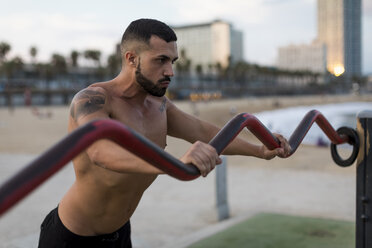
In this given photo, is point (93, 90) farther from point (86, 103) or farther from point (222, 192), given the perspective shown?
point (222, 192)

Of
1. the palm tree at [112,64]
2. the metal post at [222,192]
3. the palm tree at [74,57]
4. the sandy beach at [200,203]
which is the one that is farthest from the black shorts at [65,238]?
the palm tree at [74,57]

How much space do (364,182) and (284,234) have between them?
263 cm

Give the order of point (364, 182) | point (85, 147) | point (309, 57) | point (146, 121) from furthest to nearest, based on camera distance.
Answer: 1. point (309, 57)
2. point (364, 182)
3. point (146, 121)
4. point (85, 147)

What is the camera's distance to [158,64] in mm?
1529

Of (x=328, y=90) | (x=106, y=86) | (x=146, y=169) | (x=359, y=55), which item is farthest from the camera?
(x=359, y=55)

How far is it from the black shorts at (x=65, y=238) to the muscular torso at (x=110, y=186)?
0.03m

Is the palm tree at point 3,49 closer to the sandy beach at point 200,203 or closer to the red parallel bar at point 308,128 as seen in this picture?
the sandy beach at point 200,203

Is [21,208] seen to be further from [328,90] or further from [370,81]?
[370,81]

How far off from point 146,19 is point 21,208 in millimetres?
5264

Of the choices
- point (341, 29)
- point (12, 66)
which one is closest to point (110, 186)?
point (12, 66)

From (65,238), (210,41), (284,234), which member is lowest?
(284,234)

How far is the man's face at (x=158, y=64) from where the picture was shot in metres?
1.52

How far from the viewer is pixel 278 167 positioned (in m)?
10.1

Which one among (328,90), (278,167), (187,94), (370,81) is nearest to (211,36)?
(328,90)
